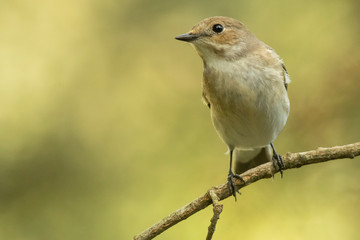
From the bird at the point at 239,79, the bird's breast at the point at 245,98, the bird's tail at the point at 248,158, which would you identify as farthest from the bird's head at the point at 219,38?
the bird's tail at the point at 248,158

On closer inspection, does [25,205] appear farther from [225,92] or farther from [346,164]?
[346,164]

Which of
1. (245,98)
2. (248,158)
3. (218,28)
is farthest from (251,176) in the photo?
(248,158)

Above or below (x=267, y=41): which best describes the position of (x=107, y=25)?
above

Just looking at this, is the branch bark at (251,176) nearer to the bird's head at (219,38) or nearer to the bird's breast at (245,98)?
the bird's breast at (245,98)

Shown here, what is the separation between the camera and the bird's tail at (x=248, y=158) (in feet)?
18.9

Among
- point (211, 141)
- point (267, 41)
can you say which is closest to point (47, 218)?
point (211, 141)

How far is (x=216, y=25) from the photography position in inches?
181

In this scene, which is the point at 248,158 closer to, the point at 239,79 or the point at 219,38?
the point at 239,79

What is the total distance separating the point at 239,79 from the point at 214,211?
1530 millimetres

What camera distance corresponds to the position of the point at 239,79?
4484 mm

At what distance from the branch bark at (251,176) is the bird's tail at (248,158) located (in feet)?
6.11

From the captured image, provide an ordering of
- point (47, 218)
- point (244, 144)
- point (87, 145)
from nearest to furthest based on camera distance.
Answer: point (244, 144), point (47, 218), point (87, 145)

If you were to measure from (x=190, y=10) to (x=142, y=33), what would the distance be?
66 centimetres

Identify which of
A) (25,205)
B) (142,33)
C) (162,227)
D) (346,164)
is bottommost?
(346,164)
